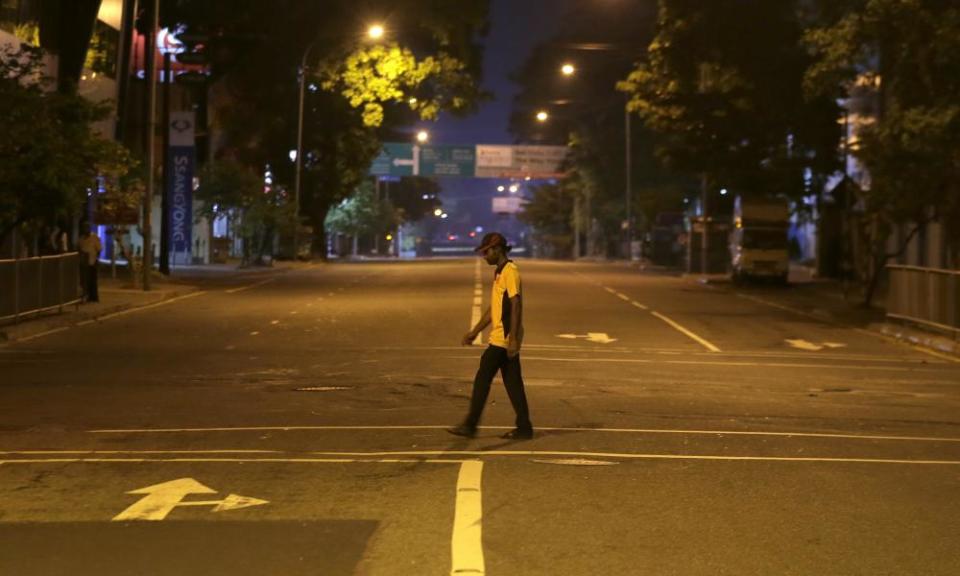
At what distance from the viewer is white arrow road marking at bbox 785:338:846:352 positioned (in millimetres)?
21656

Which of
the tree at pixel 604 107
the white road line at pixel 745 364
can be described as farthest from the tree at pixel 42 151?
the tree at pixel 604 107

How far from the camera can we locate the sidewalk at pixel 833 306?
2286 centimetres

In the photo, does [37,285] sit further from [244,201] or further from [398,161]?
[398,161]

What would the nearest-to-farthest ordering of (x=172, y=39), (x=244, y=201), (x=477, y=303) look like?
(x=477, y=303), (x=172, y=39), (x=244, y=201)

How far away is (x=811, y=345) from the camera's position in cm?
2220

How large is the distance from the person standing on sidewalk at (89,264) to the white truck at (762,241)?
23312 millimetres

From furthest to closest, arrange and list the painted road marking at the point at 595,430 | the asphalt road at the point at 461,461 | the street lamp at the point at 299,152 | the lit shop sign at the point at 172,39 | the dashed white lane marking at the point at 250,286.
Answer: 1. the street lamp at the point at 299,152
2. the lit shop sign at the point at 172,39
3. the dashed white lane marking at the point at 250,286
4. the painted road marking at the point at 595,430
5. the asphalt road at the point at 461,461

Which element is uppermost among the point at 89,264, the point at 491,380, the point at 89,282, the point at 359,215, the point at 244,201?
the point at 359,215

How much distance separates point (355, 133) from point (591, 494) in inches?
2139

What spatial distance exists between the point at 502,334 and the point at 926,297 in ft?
49.5

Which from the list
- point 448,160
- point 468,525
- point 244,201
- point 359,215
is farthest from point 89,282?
point 359,215

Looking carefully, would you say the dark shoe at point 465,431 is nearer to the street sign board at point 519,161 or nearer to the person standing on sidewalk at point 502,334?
the person standing on sidewalk at point 502,334

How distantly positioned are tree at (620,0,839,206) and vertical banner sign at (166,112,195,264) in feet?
54.2

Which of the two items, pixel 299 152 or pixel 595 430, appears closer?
pixel 595 430
